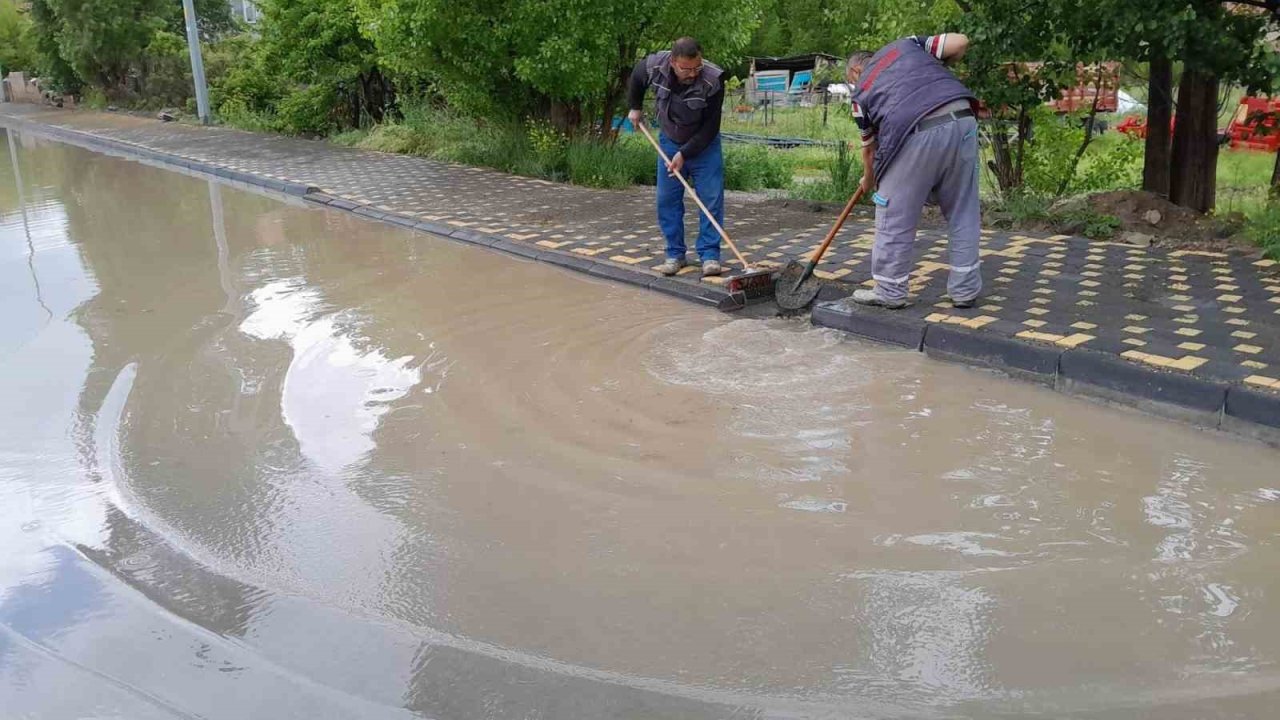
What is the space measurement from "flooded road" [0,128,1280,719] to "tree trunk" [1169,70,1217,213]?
3775 millimetres

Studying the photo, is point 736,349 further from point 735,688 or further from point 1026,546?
point 735,688

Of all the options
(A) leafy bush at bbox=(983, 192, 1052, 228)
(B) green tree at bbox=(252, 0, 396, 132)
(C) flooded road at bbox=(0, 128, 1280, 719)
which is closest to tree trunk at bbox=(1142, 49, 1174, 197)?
(A) leafy bush at bbox=(983, 192, 1052, 228)

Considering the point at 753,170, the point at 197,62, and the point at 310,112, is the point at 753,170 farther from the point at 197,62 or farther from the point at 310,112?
the point at 197,62

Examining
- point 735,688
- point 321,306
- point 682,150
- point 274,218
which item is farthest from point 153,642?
point 274,218

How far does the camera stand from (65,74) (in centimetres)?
2819

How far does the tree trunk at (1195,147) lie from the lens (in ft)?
24.8

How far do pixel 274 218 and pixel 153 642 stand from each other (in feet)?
26.3

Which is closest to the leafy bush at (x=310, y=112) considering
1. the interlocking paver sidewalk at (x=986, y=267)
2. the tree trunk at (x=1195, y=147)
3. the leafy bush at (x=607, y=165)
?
the interlocking paver sidewalk at (x=986, y=267)

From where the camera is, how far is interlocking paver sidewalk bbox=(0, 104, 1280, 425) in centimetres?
512

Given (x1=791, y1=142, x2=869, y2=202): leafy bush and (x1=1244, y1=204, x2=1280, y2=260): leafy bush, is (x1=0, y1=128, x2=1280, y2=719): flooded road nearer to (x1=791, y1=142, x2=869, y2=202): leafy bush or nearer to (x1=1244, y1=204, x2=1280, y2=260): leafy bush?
(x1=1244, y1=204, x2=1280, y2=260): leafy bush

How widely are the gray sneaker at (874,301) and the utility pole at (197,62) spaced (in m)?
16.7

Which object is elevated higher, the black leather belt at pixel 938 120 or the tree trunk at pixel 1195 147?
the black leather belt at pixel 938 120

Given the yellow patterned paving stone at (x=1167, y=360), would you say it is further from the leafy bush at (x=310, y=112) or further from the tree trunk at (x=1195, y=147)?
the leafy bush at (x=310, y=112)

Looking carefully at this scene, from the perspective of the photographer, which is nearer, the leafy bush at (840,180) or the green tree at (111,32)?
the leafy bush at (840,180)
